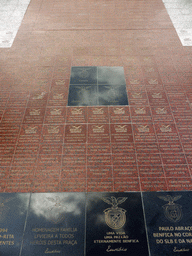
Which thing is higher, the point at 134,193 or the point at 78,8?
the point at 78,8

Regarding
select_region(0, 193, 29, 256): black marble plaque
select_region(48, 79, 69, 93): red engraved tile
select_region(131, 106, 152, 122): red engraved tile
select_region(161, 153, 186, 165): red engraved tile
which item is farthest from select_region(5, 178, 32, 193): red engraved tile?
select_region(161, 153, 186, 165): red engraved tile

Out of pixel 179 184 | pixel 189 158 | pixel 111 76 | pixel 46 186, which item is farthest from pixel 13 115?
pixel 189 158

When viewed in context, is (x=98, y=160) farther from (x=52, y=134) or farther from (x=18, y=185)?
(x=18, y=185)

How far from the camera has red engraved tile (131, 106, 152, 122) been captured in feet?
26.7

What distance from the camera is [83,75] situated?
9.62m

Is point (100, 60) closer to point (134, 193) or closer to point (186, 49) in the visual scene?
point (186, 49)

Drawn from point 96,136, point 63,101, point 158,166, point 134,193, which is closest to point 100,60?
point 63,101

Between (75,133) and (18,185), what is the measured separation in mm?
2817

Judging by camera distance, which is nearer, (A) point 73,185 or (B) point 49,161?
(A) point 73,185

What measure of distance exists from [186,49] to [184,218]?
366 inches

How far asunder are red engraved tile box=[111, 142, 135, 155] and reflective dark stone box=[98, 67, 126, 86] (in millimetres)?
3373

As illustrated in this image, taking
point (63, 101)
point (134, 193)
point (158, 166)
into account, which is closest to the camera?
point (134, 193)

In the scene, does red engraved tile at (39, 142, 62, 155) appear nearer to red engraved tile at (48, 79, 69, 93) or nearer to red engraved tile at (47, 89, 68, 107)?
red engraved tile at (47, 89, 68, 107)

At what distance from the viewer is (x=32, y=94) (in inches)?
351
